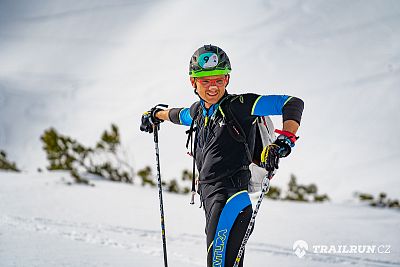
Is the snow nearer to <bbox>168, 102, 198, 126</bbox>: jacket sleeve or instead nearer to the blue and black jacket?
<bbox>168, 102, 198, 126</bbox>: jacket sleeve

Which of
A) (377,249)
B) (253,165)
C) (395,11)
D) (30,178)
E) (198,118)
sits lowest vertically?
(377,249)

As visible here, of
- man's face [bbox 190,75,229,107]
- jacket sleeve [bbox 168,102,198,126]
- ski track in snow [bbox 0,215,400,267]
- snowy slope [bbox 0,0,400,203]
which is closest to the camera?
man's face [bbox 190,75,229,107]

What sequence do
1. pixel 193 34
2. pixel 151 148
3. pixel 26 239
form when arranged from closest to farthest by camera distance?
1. pixel 26 239
2. pixel 151 148
3. pixel 193 34

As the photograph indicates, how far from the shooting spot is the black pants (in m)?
2.76

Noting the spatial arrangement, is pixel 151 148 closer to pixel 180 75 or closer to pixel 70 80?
pixel 180 75

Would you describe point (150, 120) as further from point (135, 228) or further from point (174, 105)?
point (174, 105)

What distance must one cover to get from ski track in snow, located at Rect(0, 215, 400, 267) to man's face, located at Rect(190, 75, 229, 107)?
2.13 metres

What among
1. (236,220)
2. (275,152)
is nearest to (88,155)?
(236,220)

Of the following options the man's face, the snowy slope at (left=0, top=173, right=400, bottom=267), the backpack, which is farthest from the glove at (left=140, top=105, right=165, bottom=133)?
the snowy slope at (left=0, top=173, right=400, bottom=267)

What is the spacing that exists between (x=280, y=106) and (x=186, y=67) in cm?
1486

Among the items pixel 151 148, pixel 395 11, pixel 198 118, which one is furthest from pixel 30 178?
pixel 395 11

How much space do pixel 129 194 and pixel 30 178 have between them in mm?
1913

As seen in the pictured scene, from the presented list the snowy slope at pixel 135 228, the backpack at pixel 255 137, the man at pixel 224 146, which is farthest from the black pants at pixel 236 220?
the snowy slope at pixel 135 228

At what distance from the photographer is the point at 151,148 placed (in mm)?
13148
